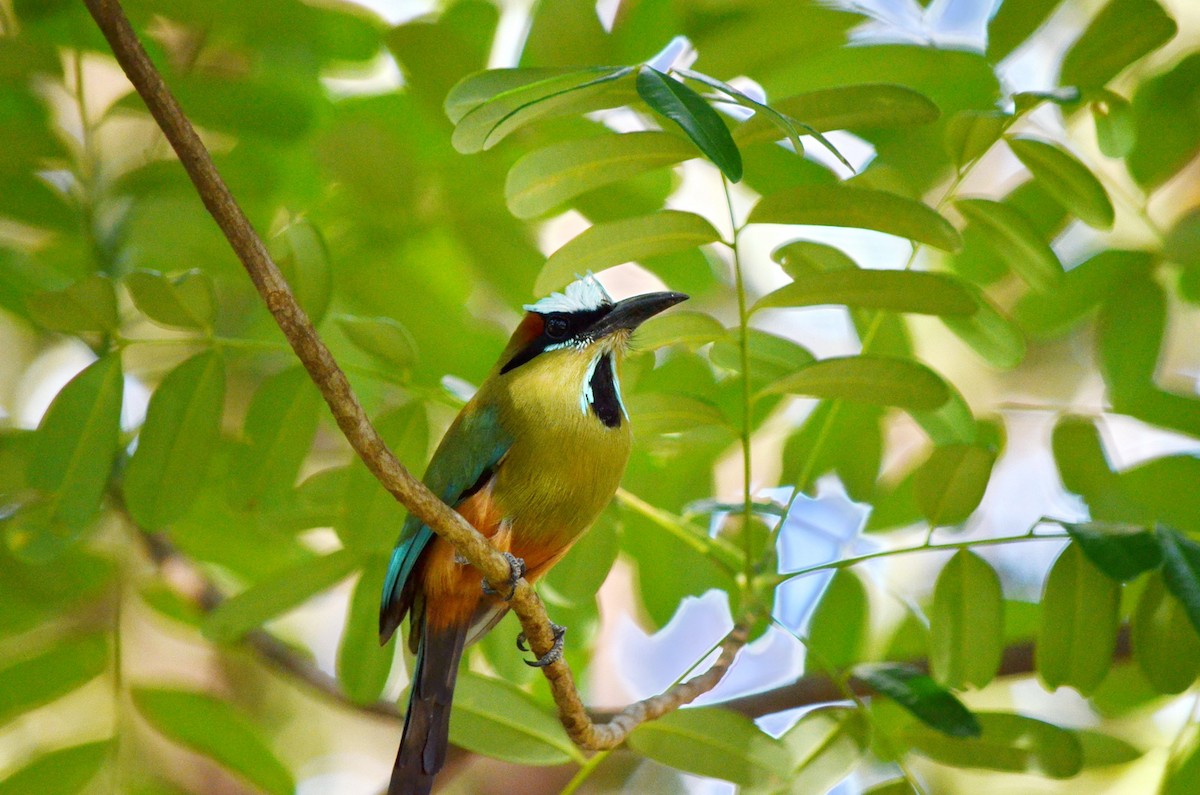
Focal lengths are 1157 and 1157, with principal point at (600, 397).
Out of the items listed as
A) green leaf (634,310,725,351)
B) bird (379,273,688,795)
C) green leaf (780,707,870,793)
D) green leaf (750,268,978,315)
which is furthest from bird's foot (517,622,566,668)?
green leaf (750,268,978,315)

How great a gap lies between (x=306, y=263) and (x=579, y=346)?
0.73 metres

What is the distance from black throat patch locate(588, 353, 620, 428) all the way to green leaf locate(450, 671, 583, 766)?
68 cm

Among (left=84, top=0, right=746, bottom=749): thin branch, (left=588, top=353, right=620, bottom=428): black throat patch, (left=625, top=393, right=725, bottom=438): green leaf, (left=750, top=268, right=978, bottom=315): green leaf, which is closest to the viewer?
(left=84, top=0, right=746, bottom=749): thin branch

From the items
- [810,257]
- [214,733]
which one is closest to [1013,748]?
[810,257]

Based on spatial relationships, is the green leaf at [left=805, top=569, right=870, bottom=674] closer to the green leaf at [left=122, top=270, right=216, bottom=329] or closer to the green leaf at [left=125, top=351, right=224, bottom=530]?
the green leaf at [left=125, top=351, right=224, bottom=530]

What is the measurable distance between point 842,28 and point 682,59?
436 millimetres

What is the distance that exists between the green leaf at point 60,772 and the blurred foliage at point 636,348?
0.01 meters

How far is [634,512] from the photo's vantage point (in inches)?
127

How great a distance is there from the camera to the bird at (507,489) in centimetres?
268

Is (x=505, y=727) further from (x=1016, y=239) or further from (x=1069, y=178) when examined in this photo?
(x=1069, y=178)

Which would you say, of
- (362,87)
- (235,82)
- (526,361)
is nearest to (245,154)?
(235,82)

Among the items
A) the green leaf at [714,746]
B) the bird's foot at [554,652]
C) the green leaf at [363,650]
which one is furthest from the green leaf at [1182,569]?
the green leaf at [363,650]

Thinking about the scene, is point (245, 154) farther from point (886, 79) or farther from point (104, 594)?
point (886, 79)

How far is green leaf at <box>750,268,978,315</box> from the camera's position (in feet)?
8.00
